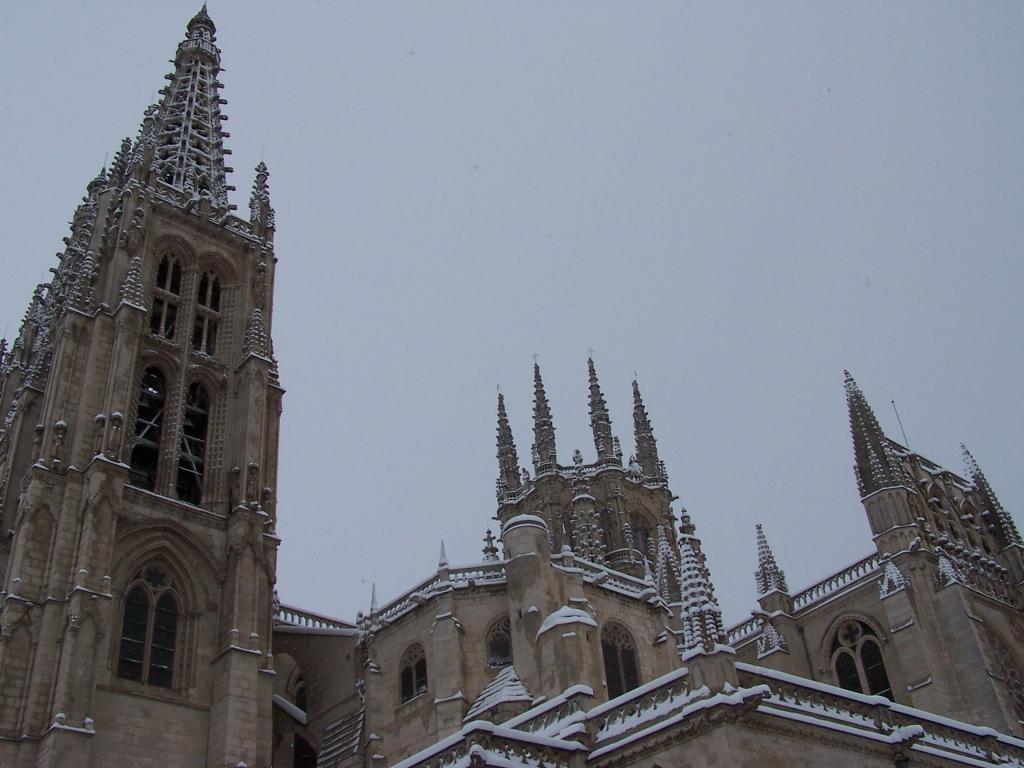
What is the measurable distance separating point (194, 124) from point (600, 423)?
27.8 m

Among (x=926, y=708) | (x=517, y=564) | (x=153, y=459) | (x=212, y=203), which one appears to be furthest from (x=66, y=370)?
(x=926, y=708)

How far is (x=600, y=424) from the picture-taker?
62.1 m

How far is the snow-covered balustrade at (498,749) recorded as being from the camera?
60.3ft

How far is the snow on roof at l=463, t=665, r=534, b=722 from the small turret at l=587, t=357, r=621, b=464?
2769 cm

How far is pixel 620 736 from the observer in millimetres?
19391

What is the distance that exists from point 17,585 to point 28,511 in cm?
→ 226

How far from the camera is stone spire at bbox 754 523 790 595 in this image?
40906 mm

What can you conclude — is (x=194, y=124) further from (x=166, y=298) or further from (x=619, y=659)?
(x=619, y=659)

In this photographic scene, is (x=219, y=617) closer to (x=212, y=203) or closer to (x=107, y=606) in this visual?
(x=107, y=606)

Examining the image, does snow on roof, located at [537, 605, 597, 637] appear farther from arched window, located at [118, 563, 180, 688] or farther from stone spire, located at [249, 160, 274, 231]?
stone spire, located at [249, 160, 274, 231]

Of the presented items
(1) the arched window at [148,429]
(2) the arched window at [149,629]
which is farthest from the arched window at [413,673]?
(1) the arched window at [148,429]

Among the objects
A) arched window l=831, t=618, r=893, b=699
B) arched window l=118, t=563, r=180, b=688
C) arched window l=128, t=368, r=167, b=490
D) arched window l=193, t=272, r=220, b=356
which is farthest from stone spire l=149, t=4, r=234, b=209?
arched window l=831, t=618, r=893, b=699

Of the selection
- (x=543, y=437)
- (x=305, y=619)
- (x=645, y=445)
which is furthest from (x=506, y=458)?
(x=305, y=619)

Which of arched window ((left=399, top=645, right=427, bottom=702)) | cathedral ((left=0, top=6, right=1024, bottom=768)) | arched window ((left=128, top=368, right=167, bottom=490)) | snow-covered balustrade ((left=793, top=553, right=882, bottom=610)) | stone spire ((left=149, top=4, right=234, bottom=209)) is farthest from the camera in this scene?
stone spire ((left=149, top=4, right=234, bottom=209))
